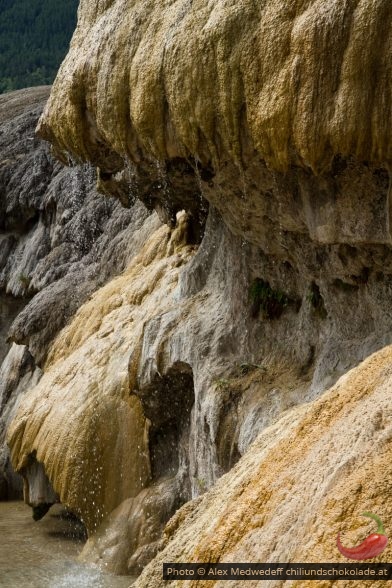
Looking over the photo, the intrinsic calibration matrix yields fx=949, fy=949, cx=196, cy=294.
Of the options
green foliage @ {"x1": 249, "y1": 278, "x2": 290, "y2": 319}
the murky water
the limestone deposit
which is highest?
the limestone deposit

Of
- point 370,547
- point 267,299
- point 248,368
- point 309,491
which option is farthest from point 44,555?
point 370,547

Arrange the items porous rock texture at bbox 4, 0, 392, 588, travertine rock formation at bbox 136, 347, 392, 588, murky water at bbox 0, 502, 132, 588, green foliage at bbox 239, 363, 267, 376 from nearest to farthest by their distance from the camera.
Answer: travertine rock formation at bbox 136, 347, 392, 588
porous rock texture at bbox 4, 0, 392, 588
green foliage at bbox 239, 363, 267, 376
murky water at bbox 0, 502, 132, 588

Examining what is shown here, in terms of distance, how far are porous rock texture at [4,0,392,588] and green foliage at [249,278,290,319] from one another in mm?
17

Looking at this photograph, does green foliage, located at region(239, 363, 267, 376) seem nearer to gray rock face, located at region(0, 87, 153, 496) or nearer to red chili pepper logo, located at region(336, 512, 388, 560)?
red chili pepper logo, located at region(336, 512, 388, 560)

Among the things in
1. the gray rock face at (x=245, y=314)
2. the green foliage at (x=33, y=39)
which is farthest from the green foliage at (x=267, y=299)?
the green foliage at (x=33, y=39)

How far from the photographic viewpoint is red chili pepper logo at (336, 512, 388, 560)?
3.71m

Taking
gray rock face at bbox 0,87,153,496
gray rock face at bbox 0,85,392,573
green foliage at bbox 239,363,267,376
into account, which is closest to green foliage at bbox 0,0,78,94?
gray rock face at bbox 0,87,153,496

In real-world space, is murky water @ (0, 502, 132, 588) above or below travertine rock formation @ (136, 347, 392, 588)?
below

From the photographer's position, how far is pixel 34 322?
17.1 meters

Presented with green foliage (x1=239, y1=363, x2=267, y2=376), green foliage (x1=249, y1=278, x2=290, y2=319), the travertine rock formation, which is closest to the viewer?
the travertine rock formation

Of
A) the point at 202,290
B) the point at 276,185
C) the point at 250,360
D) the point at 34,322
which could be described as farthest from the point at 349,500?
the point at 34,322

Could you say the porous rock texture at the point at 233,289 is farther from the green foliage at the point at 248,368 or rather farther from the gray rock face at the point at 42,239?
the gray rock face at the point at 42,239

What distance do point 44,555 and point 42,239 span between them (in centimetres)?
1105

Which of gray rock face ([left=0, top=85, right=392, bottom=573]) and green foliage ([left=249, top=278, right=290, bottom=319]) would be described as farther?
green foliage ([left=249, top=278, right=290, bottom=319])
